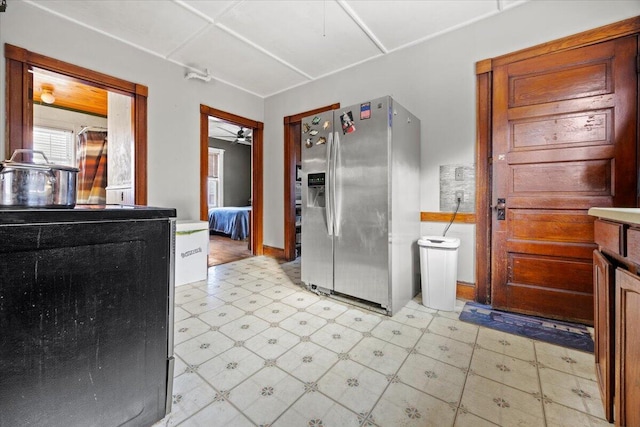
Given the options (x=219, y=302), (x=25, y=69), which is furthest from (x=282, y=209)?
(x=25, y=69)

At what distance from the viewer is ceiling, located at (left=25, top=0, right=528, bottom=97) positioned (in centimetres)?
237

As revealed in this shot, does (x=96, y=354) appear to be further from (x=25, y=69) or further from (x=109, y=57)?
(x=109, y=57)

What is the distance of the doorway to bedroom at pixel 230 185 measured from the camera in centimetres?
385

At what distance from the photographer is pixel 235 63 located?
3393 mm

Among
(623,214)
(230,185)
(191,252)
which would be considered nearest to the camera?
(623,214)

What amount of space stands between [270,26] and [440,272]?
2911mm

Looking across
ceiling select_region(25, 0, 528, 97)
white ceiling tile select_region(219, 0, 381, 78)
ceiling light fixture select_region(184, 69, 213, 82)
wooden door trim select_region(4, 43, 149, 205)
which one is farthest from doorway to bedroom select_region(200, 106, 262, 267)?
white ceiling tile select_region(219, 0, 381, 78)

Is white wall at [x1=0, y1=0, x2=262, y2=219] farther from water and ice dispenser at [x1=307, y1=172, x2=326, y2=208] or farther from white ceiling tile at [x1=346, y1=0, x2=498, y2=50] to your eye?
white ceiling tile at [x1=346, y1=0, x2=498, y2=50]

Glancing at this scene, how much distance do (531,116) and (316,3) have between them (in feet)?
6.95

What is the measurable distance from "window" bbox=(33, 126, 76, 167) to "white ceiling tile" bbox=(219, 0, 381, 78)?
14.1ft

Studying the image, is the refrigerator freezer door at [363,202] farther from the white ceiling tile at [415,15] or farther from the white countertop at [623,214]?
the white countertop at [623,214]

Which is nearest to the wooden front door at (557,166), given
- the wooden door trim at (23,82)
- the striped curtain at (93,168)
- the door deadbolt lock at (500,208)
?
the door deadbolt lock at (500,208)

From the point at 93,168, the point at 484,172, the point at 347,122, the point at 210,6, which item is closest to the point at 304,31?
the point at 210,6

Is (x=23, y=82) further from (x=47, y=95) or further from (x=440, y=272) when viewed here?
(x=440, y=272)
